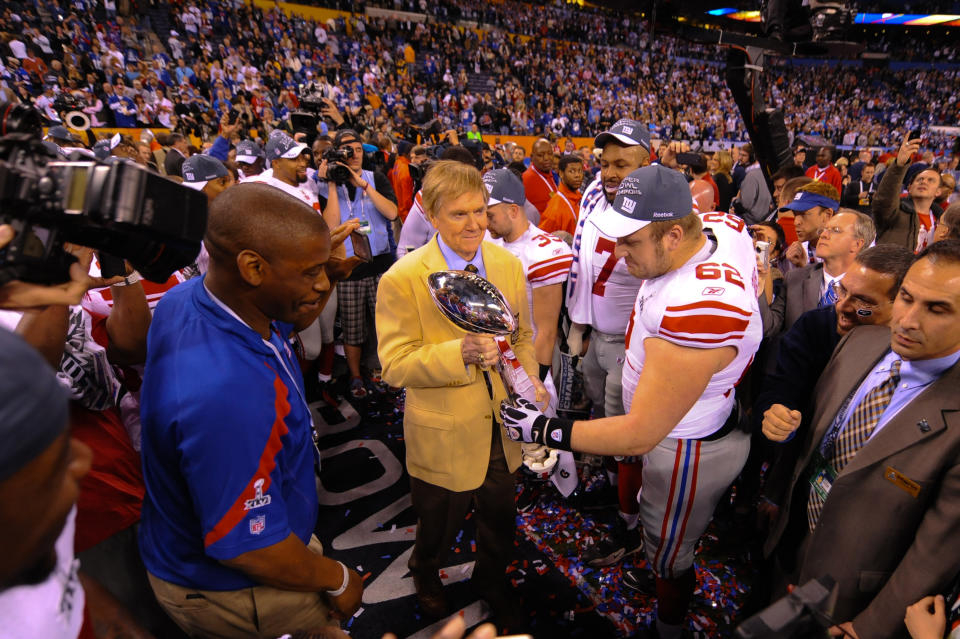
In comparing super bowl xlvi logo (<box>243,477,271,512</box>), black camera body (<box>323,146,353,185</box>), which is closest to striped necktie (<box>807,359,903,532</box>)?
super bowl xlvi logo (<box>243,477,271,512</box>)

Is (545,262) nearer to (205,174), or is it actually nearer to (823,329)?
(823,329)

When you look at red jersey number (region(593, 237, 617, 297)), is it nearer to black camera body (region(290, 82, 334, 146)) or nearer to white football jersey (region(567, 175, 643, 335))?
white football jersey (region(567, 175, 643, 335))

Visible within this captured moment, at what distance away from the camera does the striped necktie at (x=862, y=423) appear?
71.7 inches

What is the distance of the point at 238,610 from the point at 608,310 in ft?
8.17

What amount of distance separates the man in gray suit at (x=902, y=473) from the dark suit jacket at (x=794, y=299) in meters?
1.32

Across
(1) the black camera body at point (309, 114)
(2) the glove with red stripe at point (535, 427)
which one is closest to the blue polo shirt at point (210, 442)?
(2) the glove with red stripe at point (535, 427)

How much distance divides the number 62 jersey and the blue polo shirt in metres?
1.36

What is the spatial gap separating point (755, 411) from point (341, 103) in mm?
15607

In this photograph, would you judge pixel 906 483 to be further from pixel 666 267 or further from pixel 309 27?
pixel 309 27

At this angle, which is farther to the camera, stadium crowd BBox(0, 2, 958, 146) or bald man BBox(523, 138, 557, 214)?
stadium crowd BBox(0, 2, 958, 146)

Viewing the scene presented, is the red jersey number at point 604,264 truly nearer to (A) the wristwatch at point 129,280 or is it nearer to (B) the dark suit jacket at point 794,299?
(B) the dark suit jacket at point 794,299

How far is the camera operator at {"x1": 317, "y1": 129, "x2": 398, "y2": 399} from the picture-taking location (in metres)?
4.58

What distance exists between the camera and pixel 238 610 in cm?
145

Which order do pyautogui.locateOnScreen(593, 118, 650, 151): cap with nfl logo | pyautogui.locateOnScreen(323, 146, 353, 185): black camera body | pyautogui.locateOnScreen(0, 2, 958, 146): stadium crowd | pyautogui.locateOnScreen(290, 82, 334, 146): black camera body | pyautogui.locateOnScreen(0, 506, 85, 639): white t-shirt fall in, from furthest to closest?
1. pyautogui.locateOnScreen(0, 2, 958, 146): stadium crowd
2. pyautogui.locateOnScreen(290, 82, 334, 146): black camera body
3. pyautogui.locateOnScreen(323, 146, 353, 185): black camera body
4. pyautogui.locateOnScreen(593, 118, 650, 151): cap with nfl logo
5. pyautogui.locateOnScreen(0, 506, 85, 639): white t-shirt
